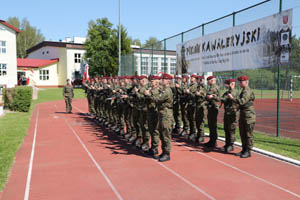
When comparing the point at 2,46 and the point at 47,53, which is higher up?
the point at 47,53

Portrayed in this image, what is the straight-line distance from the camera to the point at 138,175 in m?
5.59

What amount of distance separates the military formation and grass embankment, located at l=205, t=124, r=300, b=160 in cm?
98

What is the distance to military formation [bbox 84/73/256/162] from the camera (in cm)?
652

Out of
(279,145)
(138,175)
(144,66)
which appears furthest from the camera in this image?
(144,66)

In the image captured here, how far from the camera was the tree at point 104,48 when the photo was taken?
128 feet

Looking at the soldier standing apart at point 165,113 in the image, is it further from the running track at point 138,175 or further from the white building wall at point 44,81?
the white building wall at point 44,81

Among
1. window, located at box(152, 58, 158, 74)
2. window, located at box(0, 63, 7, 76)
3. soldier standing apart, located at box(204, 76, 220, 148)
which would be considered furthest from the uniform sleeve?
window, located at box(0, 63, 7, 76)

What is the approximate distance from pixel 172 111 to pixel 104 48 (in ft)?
113

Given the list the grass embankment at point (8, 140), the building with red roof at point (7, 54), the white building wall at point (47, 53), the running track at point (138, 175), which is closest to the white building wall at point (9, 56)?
the building with red roof at point (7, 54)

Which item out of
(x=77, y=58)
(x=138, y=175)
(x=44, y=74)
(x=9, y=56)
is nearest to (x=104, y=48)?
(x=77, y=58)

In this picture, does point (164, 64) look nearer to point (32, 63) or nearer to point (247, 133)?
point (247, 133)

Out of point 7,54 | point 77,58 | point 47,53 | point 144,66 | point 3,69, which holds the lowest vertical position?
point 144,66

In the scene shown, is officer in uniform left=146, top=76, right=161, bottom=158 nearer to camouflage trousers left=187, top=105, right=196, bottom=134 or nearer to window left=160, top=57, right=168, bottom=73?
camouflage trousers left=187, top=105, right=196, bottom=134

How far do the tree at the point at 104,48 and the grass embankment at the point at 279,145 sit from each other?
101 ft
